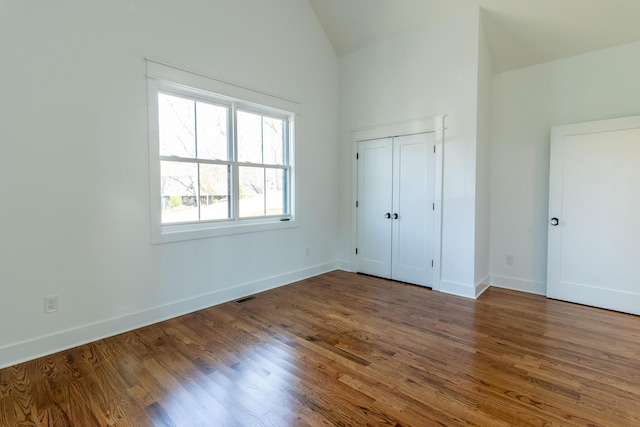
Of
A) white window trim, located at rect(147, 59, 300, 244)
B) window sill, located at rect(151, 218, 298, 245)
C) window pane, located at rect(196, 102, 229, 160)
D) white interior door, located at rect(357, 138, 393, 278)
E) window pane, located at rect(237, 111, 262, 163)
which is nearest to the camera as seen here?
white window trim, located at rect(147, 59, 300, 244)

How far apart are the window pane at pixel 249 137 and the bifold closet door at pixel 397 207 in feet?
5.19

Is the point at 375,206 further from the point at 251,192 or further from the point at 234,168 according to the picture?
the point at 234,168

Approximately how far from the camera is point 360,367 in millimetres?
2266

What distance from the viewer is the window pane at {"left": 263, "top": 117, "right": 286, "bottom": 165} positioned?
163 inches

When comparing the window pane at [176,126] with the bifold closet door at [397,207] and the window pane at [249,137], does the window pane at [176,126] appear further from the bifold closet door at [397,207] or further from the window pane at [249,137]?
the bifold closet door at [397,207]

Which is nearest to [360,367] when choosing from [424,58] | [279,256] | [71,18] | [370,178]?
[279,256]

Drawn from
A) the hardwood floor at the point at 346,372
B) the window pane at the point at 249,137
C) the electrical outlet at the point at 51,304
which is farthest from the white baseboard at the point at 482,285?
the electrical outlet at the point at 51,304

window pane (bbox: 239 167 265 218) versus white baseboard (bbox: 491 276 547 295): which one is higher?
window pane (bbox: 239 167 265 218)

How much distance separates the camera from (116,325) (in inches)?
110

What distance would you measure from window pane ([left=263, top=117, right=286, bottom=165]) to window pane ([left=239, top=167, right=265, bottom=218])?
24cm

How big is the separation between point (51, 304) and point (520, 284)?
4993mm

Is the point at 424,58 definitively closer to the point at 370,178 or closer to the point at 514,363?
the point at 370,178

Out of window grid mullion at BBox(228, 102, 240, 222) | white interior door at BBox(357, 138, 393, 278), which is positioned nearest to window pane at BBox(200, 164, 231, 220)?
window grid mullion at BBox(228, 102, 240, 222)

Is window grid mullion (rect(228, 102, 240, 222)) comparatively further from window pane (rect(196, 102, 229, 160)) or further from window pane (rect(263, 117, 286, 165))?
window pane (rect(263, 117, 286, 165))
